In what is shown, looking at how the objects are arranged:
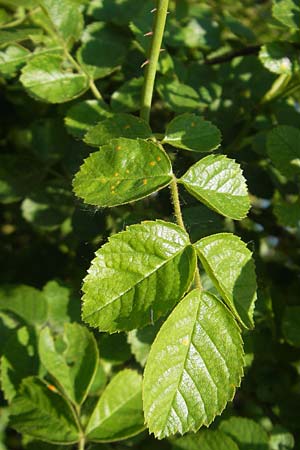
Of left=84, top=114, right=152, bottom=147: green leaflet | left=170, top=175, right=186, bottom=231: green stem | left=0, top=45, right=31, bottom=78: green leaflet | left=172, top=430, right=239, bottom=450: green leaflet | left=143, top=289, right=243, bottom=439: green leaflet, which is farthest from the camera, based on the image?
left=0, top=45, right=31, bottom=78: green leaflet

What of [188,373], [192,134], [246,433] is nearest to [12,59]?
[192,134]

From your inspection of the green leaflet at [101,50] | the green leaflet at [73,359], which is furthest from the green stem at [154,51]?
the green leaflet at [73,359]

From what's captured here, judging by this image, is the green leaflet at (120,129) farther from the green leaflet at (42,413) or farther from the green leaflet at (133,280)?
the green leaflet at (42,413)

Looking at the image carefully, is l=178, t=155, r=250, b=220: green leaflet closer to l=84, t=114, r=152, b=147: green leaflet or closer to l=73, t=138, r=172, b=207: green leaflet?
l=73, t=138, r=172, b=207: green leaflet

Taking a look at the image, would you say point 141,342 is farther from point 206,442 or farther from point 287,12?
point 287,12

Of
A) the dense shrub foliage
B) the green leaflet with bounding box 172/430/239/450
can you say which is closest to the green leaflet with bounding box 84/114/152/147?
the dense shrub foliage

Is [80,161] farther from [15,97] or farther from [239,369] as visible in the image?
[239,369]
